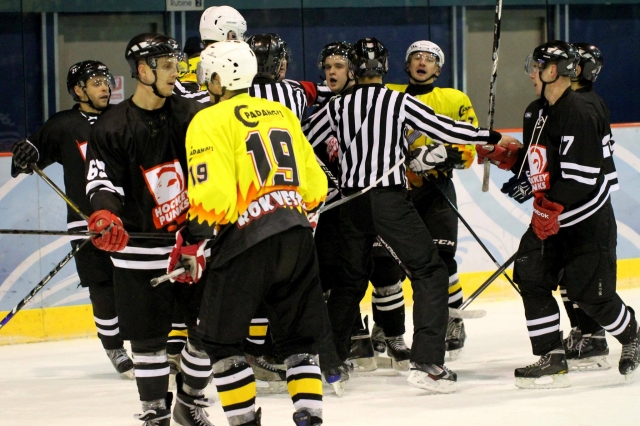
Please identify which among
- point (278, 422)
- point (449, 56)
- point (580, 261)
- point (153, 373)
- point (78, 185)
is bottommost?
point (278, 422)

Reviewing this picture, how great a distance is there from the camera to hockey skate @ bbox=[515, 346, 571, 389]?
426 cm

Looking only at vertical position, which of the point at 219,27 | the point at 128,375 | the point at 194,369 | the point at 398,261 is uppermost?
the point at 219,27

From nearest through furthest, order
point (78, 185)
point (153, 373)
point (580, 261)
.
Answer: point (153, 373) → point (580, 261) → point (78, 185)

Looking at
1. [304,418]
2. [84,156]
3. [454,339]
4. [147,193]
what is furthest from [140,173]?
[454,339]

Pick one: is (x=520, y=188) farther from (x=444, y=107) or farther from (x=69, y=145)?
(x=69, y=145)

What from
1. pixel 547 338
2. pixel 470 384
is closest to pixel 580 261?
pixel 547 338

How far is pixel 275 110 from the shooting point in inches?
128

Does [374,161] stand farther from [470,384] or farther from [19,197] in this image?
[19,197]

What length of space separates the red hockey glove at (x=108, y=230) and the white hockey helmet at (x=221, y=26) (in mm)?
1640

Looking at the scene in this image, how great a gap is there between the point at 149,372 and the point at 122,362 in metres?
1.36

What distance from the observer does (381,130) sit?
4.31 meters

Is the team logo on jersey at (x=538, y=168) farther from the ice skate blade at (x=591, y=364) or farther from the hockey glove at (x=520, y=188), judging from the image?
the ice skate blade at (x=591, y=364)

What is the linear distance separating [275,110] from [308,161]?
0.22 meters

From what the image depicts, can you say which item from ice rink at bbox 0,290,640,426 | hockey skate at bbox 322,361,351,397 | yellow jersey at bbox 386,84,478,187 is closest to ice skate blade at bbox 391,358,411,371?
ice rink at bbox 0,290,640,426
